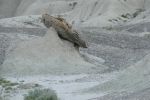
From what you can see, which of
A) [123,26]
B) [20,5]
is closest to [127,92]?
[123,26]

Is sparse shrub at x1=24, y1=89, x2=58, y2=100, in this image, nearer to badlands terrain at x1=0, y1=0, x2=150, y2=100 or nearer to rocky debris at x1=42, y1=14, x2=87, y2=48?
badlands terrain at x1=0, y1=0, x2=150, y2=100

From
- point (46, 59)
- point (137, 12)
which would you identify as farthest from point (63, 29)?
point (137, 12)

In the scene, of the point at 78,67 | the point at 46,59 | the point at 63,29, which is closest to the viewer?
the point at 78,67

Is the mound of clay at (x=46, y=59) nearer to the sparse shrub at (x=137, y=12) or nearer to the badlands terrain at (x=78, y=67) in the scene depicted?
the badlands terrain at (x=78, y=67)

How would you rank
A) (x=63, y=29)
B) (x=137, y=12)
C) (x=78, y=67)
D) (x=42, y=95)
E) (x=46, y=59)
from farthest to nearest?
(x=137, y=12) → (x=63, y=29) → (x=46, y=59) → (x=78, y=67) → (x=42, y=95)

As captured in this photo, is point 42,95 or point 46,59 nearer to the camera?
point 42,95

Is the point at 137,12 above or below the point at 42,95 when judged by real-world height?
below

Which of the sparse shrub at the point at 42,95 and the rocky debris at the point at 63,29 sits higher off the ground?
the sparse shrub at the point at 42,95

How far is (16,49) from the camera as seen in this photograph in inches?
923

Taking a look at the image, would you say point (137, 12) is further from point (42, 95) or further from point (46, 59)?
point (42, 95)

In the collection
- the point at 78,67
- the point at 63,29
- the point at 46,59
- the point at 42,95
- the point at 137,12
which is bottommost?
the point at 137,12

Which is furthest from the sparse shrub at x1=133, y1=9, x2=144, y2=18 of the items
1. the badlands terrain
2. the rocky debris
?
the rocky debris

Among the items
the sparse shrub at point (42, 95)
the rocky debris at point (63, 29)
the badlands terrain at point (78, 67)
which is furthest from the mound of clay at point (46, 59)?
the sparse shrub at point (42, 95)

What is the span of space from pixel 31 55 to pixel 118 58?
218 inches
